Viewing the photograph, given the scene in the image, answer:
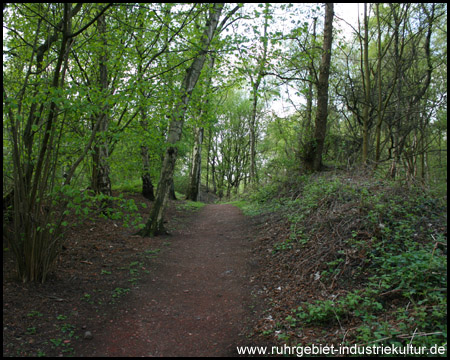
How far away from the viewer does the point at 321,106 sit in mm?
10289

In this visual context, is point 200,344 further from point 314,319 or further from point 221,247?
point 221,247

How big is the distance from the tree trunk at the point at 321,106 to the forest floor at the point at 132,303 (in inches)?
208

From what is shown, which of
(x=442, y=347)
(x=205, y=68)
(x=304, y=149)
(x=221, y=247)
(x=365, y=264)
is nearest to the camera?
(x=442, y=347)

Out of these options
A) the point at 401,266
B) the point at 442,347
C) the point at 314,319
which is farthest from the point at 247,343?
the point at 401,266

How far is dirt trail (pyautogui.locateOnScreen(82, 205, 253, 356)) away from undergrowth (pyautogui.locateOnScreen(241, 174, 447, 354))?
0.67 meters

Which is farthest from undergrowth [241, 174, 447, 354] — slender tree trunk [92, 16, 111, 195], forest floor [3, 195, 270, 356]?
slender tree trunk [92, 16, 111, 195]

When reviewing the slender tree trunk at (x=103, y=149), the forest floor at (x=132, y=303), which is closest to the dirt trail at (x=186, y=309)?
the forest floor at (x=132, y=303)

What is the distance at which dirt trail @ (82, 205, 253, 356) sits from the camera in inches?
127

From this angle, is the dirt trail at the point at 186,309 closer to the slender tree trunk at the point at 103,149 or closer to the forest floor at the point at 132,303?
the forest floor at the point at 132,303

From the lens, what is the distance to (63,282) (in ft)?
14.8

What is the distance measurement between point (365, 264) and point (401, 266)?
1.72 ft

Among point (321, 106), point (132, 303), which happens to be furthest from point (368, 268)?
point (321, 106)

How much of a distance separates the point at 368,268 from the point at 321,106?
7633mm

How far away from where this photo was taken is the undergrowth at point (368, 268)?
2805 mm
